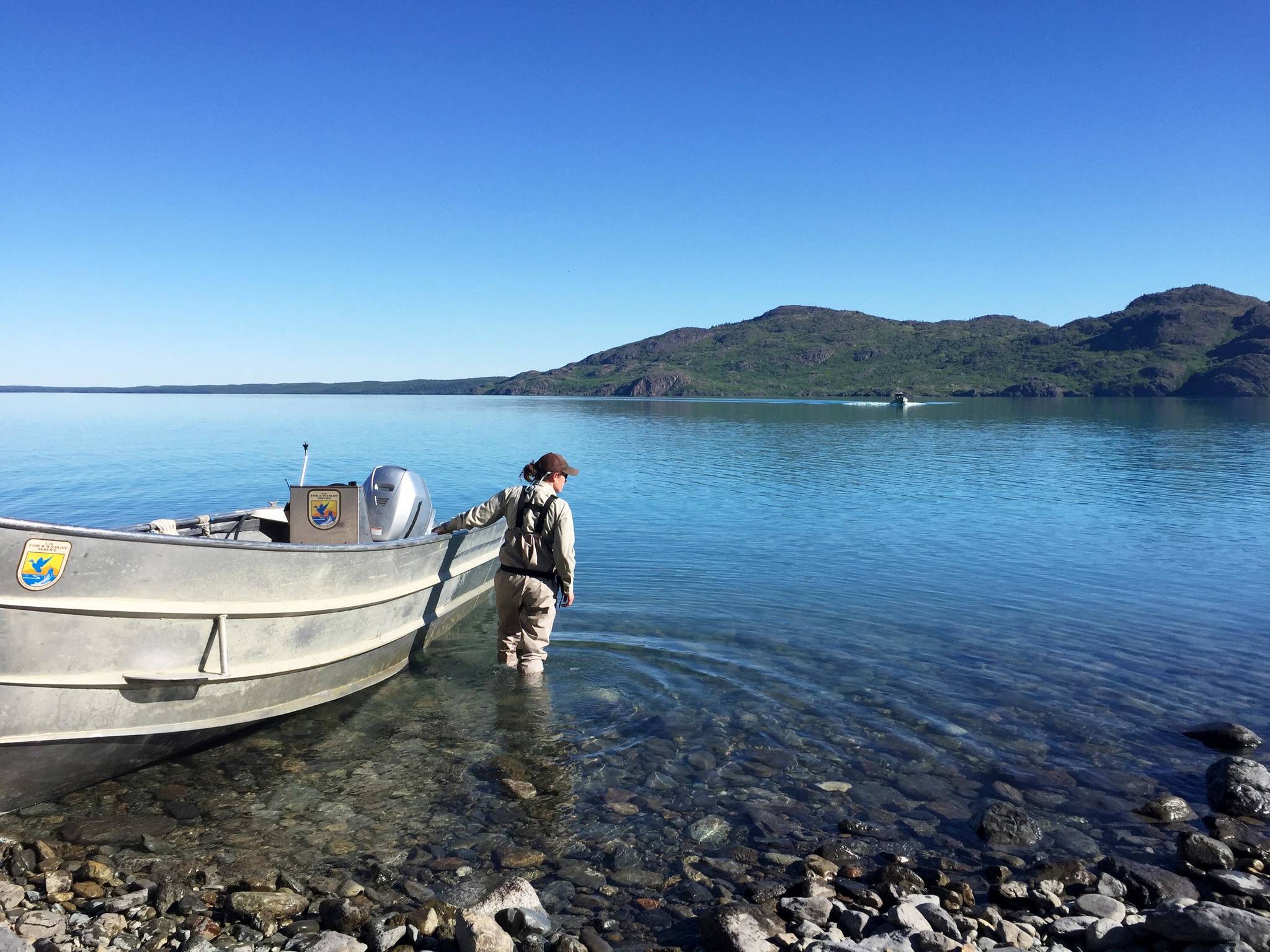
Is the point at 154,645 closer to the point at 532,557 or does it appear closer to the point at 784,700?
the point at 532,557

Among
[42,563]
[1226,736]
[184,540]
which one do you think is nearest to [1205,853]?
[1226,736]

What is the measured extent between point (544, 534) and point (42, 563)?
4998 millimetres

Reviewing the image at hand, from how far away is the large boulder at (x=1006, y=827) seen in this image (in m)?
6.92

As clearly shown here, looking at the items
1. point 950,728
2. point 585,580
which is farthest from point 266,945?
point 585,580

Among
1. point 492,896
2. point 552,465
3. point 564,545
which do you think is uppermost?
point 552,465

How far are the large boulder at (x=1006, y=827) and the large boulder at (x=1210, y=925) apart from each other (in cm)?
162

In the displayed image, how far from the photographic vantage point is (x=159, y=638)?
23.5 feet

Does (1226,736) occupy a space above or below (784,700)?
above

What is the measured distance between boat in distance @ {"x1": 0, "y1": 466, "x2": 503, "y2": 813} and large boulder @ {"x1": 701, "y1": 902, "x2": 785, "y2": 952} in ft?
15.7

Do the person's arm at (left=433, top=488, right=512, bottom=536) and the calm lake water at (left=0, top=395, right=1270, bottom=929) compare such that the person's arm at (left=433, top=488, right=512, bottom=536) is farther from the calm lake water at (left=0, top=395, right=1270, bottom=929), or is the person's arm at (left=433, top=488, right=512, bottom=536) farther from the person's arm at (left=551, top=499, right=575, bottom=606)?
the calm lake water at (left=0, top=395, right=1270, bottom=929)

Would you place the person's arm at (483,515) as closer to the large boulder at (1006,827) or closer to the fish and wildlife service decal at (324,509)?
the fish and wildlife service decal at (324,509)

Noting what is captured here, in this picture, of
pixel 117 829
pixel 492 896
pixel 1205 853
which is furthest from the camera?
pixel 117 829

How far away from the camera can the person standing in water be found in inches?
395

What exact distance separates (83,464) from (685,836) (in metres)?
43.3
